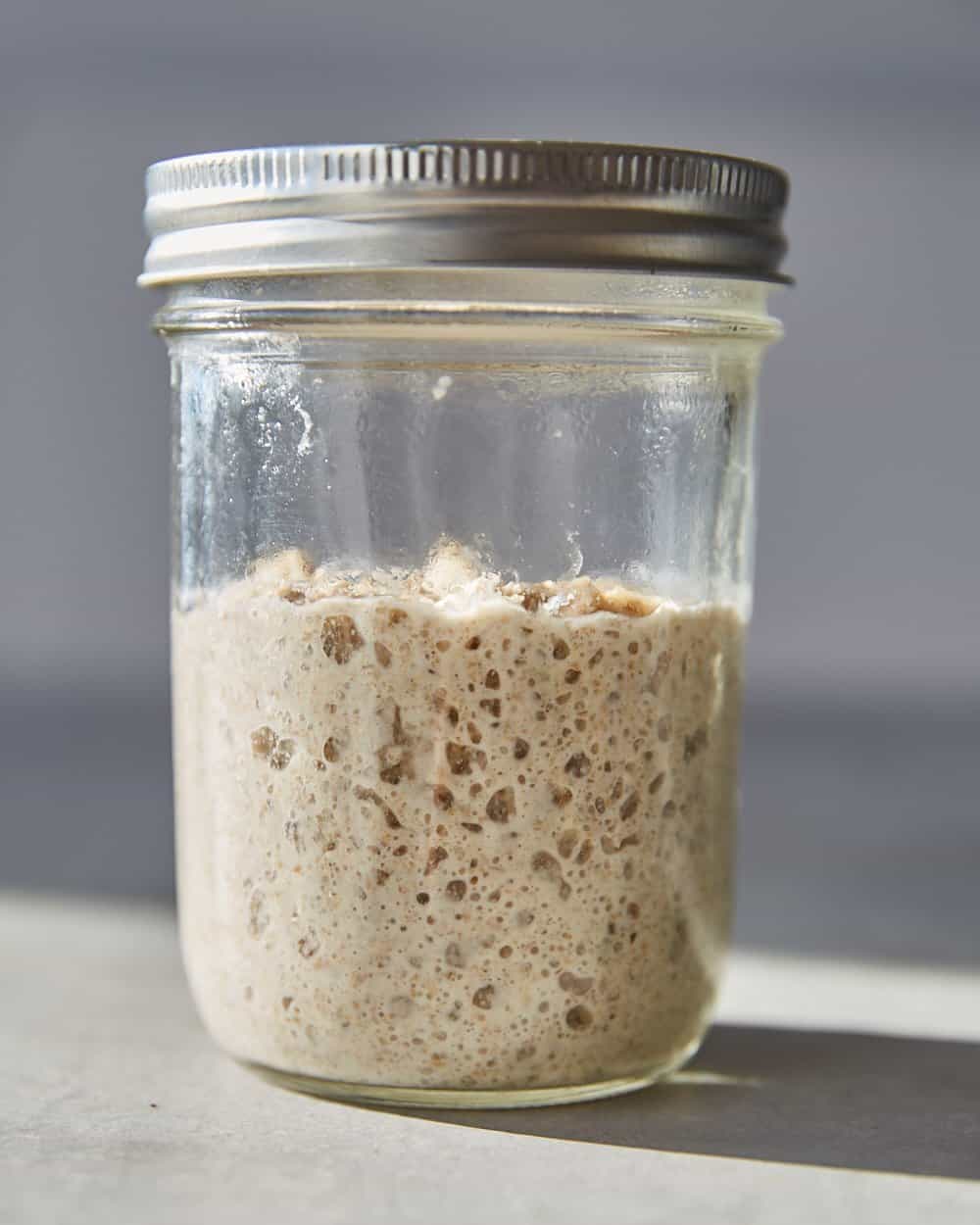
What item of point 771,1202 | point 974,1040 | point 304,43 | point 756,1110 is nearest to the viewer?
point 771,1202

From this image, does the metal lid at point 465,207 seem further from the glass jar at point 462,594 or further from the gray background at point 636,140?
the gray background at point 636,140

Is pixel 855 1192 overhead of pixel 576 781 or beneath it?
beneath

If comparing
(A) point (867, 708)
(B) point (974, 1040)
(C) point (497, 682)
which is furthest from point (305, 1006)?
(A) point (867, 708)

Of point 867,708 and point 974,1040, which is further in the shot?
point 867,708

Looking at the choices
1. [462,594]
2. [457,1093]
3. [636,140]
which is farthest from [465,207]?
[636,140]

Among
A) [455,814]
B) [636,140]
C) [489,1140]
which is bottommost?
[489,1140]

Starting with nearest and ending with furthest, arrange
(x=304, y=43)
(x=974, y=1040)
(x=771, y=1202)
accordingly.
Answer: (x=771, y=1202), (x=974, y=1040), (x=304, y=43)

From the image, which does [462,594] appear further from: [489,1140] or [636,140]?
[636,140]

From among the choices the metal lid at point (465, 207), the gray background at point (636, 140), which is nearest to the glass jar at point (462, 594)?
the metal lid at point (465, 207)

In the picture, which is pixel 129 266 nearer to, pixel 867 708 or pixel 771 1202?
pixel 867 708
